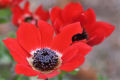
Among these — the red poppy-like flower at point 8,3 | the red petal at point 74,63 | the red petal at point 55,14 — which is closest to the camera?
the red petal at point 74,63

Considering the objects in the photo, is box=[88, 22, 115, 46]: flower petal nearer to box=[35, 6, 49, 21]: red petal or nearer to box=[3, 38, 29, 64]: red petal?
box=[3, 38, 29, 64]: red petal

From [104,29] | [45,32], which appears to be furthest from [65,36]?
[104,29]

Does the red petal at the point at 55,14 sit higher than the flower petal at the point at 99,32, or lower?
higher

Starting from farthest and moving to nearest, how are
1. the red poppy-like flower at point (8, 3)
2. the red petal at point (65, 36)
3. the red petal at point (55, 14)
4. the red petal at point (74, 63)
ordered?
the red poppy-like flower at point (8, 3)
the red petal at point (55, 14)
the red petal at point (65, 36)
the red petal at point (74, 63)

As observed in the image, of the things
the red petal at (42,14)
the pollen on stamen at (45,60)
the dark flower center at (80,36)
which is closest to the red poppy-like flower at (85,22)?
the dark flower center at (80,36)

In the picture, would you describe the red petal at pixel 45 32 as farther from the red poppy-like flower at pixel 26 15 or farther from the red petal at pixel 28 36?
the red poppy-like flower at pixel 26 15

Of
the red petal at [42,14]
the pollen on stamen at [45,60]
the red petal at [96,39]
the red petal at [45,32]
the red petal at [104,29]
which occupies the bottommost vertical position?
the pollen on stamen at [45,60]

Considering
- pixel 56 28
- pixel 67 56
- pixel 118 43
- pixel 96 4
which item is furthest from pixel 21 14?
pixel 96 4
